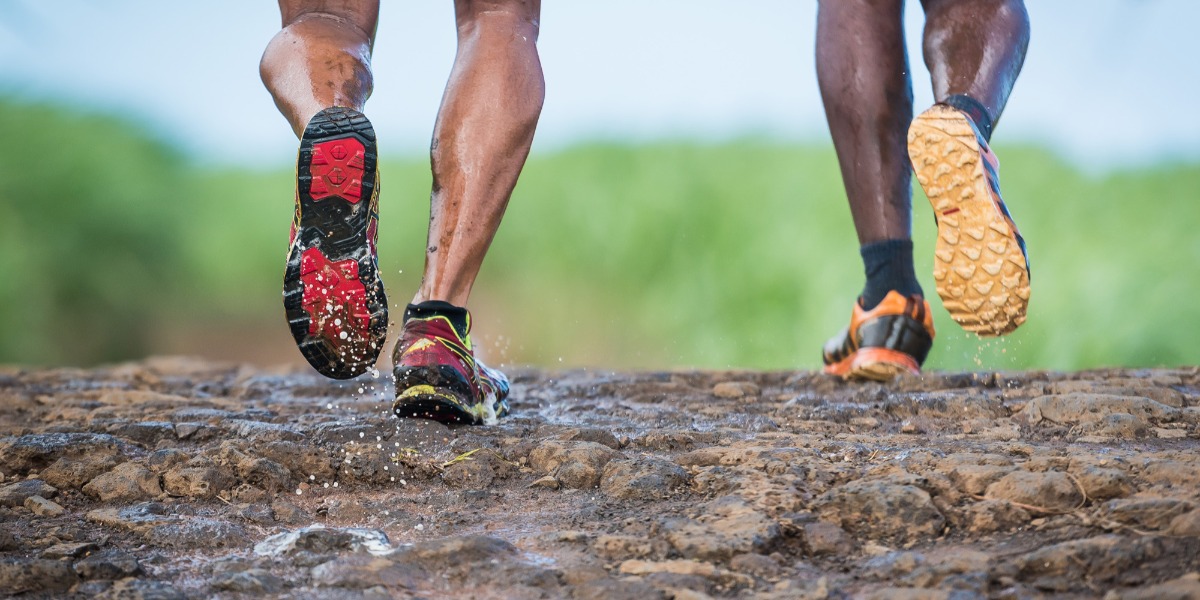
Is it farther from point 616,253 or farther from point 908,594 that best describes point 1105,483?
point 616,253

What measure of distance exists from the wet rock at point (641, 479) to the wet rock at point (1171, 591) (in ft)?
1.76

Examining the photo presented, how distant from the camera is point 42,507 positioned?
144 centimetres

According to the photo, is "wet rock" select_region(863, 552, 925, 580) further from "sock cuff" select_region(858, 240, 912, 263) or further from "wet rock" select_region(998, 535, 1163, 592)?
"sock cuff" select_region(858, 240, 912, 263)

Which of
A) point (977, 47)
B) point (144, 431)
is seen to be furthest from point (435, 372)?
point (977, 47)

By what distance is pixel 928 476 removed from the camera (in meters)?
1.35

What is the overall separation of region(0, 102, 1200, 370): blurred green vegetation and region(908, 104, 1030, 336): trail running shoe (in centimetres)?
274

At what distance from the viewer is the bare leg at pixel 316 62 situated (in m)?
1.72

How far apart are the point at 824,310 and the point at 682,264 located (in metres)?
0.80

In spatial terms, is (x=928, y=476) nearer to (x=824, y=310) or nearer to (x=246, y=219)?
(x=824, y=310)

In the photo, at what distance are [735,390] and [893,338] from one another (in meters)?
0.34

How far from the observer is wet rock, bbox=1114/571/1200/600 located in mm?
996

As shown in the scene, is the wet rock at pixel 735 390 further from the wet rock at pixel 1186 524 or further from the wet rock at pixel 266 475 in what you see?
the wet rock at pixel 1186 524

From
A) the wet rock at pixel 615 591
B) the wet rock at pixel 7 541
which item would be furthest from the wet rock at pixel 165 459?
the wet rock at pixel 615 591

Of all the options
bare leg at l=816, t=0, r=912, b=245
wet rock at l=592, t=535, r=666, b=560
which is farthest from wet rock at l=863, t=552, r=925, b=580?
bare leg at l=816, t=0, r=912, b=245
